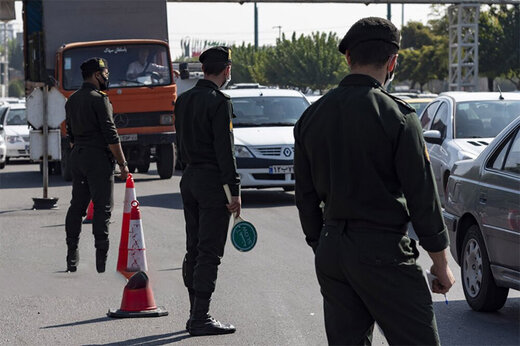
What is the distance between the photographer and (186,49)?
16300 cm

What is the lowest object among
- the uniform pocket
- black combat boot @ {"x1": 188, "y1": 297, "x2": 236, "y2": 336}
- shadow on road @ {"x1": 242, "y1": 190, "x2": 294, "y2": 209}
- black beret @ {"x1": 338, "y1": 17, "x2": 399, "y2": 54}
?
shadow on road @ {"x1": 242, "y1": 190, "x2": 294, "y2": 209}

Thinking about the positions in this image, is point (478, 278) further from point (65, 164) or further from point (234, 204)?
point (65, 164)

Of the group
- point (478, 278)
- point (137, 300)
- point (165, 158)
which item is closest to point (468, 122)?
point (478, 278)

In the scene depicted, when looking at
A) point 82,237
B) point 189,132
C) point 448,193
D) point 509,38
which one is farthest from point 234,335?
point 509,38

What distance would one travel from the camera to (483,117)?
1388 cm

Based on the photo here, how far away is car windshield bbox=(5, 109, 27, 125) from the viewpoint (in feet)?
99.3

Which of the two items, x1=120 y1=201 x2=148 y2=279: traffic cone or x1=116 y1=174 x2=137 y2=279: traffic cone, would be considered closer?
x1=120 y1=201 x2=148 y2=279: traffic cone

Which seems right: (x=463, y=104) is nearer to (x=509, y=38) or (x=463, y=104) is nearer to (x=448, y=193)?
(x=448, y=193)

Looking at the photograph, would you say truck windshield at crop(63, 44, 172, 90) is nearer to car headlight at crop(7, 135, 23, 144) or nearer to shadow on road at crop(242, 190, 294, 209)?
shadow on road at crop(242, 190, 294, 209)

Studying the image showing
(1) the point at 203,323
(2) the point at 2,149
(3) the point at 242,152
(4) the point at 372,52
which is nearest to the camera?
(4) the point at 372,52

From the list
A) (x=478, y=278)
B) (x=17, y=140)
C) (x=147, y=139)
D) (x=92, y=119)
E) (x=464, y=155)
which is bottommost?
(x=17, y=140)

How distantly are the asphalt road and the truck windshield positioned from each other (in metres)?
6.70

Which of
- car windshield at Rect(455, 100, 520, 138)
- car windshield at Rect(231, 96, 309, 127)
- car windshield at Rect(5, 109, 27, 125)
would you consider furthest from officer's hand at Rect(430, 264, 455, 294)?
car windshield at Rect(5, 109, 27, 125)

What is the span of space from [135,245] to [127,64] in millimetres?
12746
